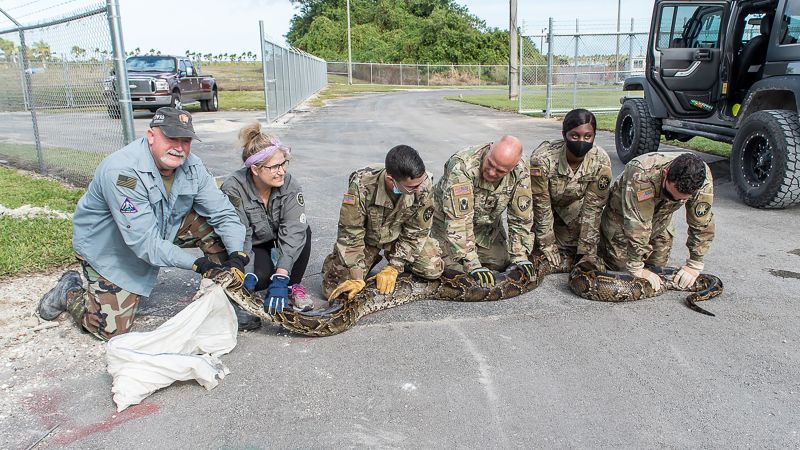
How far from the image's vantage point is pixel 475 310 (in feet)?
16.2

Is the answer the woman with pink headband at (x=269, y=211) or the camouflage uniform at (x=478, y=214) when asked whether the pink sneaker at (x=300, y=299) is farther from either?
the camouflage uniform at (x=478, y=214)

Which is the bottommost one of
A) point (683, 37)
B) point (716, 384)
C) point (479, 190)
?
point (716, 384)

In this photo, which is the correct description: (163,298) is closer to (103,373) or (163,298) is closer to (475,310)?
(103,373)

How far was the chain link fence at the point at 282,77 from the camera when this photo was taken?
17.0m

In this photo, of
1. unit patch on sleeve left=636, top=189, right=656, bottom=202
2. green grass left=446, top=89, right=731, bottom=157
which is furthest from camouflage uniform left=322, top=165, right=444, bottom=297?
green grass left=446, top=89, right=731, bottom=157

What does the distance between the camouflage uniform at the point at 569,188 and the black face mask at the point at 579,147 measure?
108 millimetres

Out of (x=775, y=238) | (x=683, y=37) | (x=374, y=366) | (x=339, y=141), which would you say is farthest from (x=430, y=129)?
(x=374, y=366)

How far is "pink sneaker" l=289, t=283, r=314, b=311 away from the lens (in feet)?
16.0

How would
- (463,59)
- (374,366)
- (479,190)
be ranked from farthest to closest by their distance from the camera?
(463,59)
(479,190)
(374,366)

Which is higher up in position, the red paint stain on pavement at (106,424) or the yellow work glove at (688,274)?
the yellow work glove at (688,274)

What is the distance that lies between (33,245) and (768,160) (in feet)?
28.5

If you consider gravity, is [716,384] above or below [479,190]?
below

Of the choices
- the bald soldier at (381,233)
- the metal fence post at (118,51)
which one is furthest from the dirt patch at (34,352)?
the metal fence post at (118,51)

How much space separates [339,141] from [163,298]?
967 cm
